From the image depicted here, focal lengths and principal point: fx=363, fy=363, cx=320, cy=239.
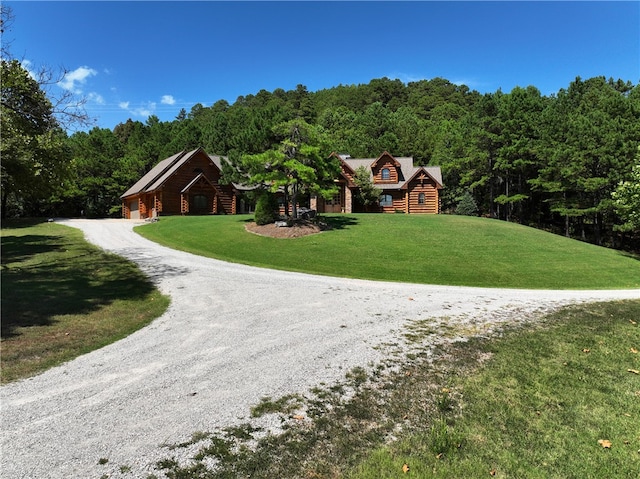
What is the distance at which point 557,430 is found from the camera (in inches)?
167

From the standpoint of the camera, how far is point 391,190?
42.8 metres

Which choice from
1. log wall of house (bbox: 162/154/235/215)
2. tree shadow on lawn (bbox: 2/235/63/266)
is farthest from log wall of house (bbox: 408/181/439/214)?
tree shadow on lawn (bbox: 2/235/63/266)

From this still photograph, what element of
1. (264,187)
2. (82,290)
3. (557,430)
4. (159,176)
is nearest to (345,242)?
(264,187)

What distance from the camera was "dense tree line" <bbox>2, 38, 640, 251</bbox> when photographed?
1385cm

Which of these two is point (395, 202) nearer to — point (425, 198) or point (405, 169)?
point (425, 198)

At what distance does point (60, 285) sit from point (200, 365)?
8.49 meters

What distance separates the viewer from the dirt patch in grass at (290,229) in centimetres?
2481

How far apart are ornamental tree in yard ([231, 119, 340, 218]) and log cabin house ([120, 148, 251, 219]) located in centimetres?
1193

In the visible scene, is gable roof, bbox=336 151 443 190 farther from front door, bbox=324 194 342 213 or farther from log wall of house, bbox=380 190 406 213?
front door, bbox=324 194 342 213

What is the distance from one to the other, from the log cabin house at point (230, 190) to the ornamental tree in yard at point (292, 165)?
484 inches

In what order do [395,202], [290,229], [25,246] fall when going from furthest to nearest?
1. [395,202]
2. [290,229]
3. [25,246]

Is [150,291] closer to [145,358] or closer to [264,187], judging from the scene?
[145,358]

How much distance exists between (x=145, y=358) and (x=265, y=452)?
11.7 feet

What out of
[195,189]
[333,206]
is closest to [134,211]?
[195,189]
